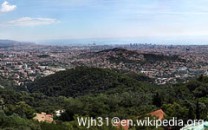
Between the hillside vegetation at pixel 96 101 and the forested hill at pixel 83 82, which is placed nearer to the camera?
the hillside vegetation at pixel 96 101

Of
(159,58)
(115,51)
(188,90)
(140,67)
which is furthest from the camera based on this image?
(115,51)

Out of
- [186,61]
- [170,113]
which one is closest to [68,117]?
[170,113]

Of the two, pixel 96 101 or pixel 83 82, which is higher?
pixel 96 101

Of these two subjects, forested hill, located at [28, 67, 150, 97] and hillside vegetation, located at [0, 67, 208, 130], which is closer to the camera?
hillside vegetation, located at [0, 67, 208, 130]

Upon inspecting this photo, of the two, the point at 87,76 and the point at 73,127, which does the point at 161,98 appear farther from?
the point at 87,76

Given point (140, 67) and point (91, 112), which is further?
point (140, 67)

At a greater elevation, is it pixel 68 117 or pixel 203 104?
pixel 203 104

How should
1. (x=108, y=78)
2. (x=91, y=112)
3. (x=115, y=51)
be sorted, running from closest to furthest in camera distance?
(x=91, y=112) → (x=108, y=78) → (x=115, y=51)

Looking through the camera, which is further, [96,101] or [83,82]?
[83,82]
